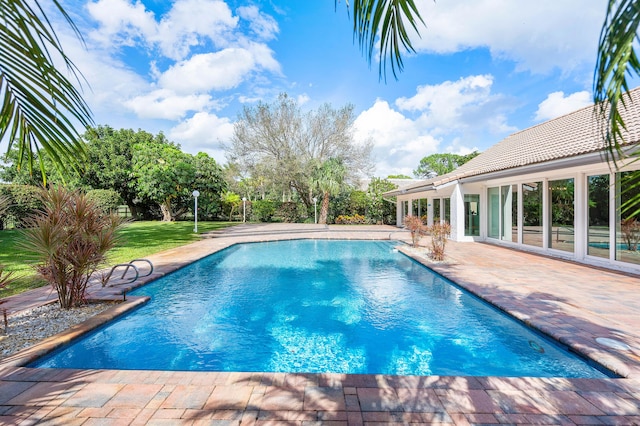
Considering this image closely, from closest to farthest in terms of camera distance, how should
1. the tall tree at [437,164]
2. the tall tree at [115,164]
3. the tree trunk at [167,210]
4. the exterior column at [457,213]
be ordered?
the exterior column at [457,213] < the tall tree at [115,164] < the tree trunk at [167,210] < the tall tree at [437,164]

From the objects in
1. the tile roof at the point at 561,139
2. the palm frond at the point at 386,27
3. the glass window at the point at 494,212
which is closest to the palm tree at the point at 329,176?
the tile roof at the point at 561,139

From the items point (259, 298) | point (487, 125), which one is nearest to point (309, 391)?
point (259, 298)

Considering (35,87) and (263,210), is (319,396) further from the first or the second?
(263,210)

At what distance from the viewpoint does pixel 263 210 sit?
3266cm

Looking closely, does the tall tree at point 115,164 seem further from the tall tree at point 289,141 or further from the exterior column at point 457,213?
the exterior column at point 457,213

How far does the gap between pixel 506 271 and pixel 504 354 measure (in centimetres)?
499

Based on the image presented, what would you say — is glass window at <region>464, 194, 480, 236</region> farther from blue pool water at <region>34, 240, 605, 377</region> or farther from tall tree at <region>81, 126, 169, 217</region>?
tall tree at <region>81, 126, 169, 217</region>

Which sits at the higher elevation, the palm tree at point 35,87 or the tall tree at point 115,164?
the tall tree at point 115,164

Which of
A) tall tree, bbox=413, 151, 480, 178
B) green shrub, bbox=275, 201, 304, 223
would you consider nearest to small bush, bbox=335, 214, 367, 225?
green shrub, bbox=275, 201, 304, 223

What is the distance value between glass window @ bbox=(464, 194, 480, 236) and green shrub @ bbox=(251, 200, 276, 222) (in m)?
20.4

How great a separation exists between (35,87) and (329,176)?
25.3 metres

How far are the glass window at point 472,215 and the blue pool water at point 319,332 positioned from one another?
8320mm

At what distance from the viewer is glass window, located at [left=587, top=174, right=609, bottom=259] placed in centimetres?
934

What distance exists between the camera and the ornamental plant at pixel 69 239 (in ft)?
17.3
